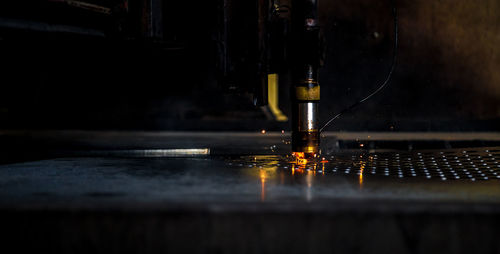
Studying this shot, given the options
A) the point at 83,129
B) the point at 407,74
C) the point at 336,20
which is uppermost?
the point at 336,20

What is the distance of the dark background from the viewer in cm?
347

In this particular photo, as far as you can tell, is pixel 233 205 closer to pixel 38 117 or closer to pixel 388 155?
pixel 388 155

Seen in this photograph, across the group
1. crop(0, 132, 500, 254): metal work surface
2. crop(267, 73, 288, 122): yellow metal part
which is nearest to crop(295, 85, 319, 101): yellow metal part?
crop(0, 132, 500, 254): metal work surface

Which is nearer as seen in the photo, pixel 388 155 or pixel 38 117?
pixel 388 155

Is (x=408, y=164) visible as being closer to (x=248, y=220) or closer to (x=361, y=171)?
(x=361, y=171)

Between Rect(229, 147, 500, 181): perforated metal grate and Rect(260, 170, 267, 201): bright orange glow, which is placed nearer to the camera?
Rect(260, 170, 267, 201): bright orange glow

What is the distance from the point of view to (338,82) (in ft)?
11.5

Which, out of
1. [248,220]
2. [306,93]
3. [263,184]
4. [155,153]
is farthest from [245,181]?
[155,153]

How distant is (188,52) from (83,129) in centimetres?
→ 204

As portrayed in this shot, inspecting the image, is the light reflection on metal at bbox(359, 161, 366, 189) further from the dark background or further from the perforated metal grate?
Answer: the dark background

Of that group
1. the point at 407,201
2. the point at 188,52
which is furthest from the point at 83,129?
the point at 407,201

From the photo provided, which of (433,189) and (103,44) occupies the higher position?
(103,44)

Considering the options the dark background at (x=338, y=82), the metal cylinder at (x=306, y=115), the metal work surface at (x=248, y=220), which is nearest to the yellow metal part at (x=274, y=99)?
the dark background at (x=338, y=82)

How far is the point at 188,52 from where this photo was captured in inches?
77.0
